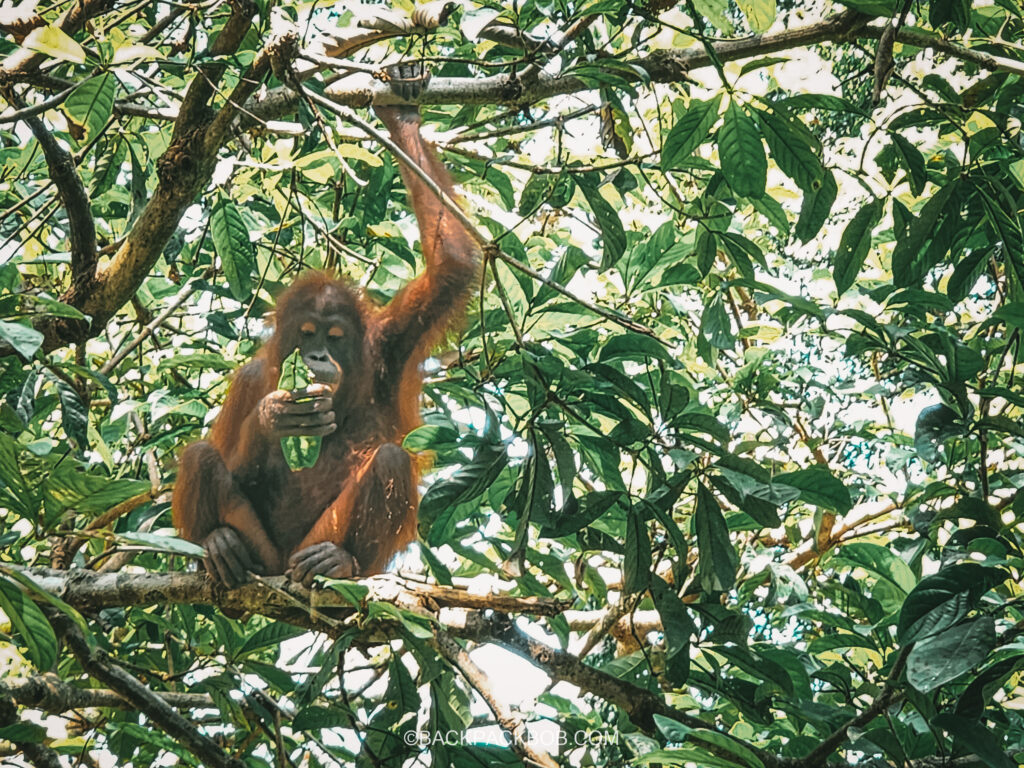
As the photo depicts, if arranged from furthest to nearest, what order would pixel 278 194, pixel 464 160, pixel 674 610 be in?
pixel 464 160
pixel 278 194
pixel 674 610

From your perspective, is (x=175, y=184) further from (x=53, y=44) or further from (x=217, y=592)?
(x=217, y=592)

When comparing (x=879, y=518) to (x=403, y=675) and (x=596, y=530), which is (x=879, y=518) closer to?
(x=596, y=530)

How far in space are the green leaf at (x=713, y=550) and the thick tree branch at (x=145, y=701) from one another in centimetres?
155

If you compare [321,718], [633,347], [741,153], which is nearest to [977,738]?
[633,347]

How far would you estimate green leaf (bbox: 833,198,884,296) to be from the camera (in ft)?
9.23

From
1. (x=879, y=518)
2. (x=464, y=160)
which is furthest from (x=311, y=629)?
(x=879, y=518)

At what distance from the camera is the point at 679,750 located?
210 cm

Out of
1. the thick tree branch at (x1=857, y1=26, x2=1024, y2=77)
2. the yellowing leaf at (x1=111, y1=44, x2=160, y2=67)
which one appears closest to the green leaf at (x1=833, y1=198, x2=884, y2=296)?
the thick tree branch at (x1=857, y1=26, x2=1024, y2=77)

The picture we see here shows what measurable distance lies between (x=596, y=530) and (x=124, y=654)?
7.43 feet

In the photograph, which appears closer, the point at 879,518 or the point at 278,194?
the point at 278,194

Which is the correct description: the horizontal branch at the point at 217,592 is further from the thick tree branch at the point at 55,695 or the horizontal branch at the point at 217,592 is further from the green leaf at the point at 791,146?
the green leaf at the point at 791,146

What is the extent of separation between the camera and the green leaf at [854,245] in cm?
281

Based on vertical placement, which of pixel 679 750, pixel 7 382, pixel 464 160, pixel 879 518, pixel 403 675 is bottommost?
pixel 679 750

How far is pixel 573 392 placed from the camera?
265 cm
